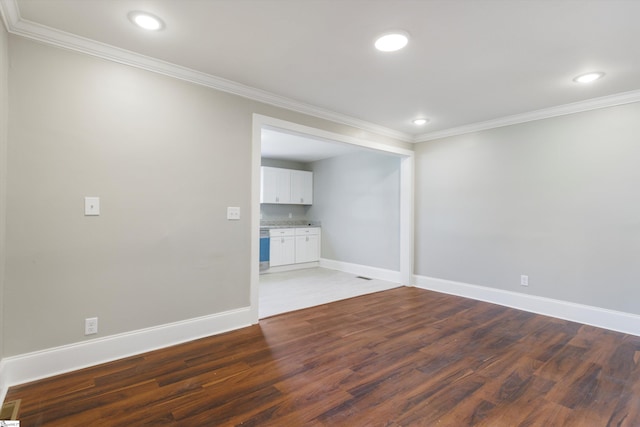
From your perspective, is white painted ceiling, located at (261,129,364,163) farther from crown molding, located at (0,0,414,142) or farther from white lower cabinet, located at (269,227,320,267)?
white lower cabinet, located at (269,227,320,267)

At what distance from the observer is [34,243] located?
210cm

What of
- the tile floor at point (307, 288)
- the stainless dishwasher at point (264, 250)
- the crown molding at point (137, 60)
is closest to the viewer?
the crown molding at point (137, 60)

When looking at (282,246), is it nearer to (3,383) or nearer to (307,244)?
(307,244)

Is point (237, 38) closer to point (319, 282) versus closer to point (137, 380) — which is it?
point (137, 380)

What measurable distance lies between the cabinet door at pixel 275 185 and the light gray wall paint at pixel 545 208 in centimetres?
315

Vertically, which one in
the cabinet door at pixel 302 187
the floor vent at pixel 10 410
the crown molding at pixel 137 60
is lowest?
the floor vent at pixel 10 410

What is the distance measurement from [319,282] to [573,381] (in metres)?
3.58

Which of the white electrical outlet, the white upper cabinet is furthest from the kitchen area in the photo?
the white electrical outlet

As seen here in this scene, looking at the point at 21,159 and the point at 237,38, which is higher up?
the point at 237,38

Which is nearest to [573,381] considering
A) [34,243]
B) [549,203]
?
[549,203]

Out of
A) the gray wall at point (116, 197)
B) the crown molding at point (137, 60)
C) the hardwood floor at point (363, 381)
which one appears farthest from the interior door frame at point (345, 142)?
the hardwood floor at point (363, 381)

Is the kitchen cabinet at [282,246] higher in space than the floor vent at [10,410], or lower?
higher

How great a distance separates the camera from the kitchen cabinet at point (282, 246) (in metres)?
6.16

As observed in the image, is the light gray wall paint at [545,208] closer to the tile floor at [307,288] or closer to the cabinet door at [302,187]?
the tile floor at [307,288]
